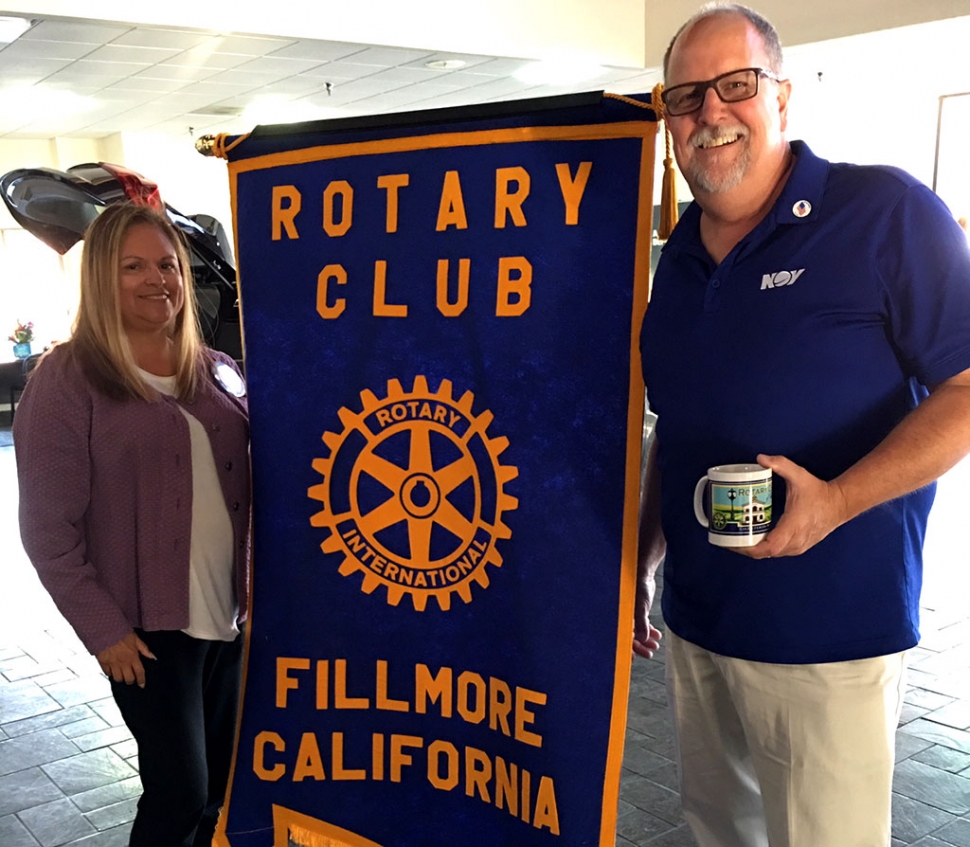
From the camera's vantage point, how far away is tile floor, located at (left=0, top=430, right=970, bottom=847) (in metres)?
2.51

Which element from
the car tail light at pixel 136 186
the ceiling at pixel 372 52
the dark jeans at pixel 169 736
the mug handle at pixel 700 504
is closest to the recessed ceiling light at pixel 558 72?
the ceiling at pixel 372 52

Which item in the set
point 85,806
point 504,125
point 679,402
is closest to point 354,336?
point 504,125

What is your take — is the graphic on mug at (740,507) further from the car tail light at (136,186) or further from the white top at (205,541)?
the car tail light at (136,186)

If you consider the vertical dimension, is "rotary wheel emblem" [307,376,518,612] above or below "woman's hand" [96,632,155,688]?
above

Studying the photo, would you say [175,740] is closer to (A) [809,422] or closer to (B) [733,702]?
(B) [733,702]

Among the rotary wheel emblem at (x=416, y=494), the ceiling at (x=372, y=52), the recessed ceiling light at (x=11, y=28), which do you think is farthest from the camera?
the ceiling at (x=372, y=52)

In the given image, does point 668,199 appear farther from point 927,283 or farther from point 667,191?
point 927,283

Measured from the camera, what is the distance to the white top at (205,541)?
6.25 ft

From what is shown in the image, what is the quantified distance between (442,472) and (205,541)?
0.51 meters

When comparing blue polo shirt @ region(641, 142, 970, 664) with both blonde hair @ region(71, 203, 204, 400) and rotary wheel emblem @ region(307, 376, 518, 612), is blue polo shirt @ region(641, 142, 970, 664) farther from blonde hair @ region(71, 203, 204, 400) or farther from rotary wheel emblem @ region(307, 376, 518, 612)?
blonde hair @ region(71, 203, 204, 400)

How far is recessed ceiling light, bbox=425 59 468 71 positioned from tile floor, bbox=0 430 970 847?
19.1ft

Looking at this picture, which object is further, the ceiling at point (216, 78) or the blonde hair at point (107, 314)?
the ceiling at point (216, 78)

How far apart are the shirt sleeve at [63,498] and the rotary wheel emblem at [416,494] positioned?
1.38 ft

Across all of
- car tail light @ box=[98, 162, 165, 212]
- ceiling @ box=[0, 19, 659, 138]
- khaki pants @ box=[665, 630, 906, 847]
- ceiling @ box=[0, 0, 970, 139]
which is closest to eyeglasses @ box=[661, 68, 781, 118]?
khaki pants @ box=[665, 630, 906, 847]
